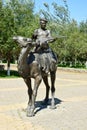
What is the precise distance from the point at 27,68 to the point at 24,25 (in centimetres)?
1935

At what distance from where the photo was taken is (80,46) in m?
45.9

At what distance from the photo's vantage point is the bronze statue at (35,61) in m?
9.98

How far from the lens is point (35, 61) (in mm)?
10391

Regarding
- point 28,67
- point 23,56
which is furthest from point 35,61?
point 23,56

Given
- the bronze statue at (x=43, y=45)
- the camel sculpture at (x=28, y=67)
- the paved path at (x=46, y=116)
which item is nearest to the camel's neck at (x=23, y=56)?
the camel sculpture at (x=28, y=67)

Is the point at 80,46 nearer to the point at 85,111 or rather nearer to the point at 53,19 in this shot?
the point at 53,19

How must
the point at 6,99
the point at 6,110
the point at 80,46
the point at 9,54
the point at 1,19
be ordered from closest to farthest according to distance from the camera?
the point at 6,110
the point at 6,99
the point at 1,19
the point at 9,54
the point at 80,46

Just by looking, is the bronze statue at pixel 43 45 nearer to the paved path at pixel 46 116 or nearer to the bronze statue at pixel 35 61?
the bronze statue at pixel 35 61

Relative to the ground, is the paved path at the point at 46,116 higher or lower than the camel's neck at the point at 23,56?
lower

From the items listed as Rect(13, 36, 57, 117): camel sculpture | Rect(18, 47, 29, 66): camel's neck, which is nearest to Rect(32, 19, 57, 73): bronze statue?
Rect(13, 36, 57, 117): camel sculpture

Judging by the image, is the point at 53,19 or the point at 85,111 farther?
the point at 53,19

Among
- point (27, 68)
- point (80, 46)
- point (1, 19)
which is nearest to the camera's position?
point (27, 68)

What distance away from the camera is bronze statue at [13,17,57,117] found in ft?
32.8

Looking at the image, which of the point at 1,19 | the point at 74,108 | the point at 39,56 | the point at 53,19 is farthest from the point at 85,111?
the point at 53,19
